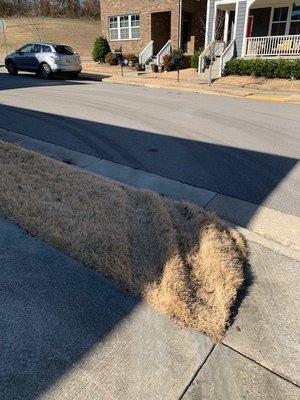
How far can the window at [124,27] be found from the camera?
2439 centimetres

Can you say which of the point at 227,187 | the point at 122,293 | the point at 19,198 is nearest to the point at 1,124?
the point at 19,198

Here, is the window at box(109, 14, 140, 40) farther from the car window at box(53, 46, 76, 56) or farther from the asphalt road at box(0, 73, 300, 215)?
the asphalt road at box(0, 73, 300, 215)

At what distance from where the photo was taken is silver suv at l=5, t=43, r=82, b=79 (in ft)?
58.7

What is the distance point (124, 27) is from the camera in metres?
25.0

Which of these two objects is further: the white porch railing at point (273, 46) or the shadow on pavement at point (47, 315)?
the white porch railing at point (273, 46)

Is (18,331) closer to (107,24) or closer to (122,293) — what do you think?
(122,293)

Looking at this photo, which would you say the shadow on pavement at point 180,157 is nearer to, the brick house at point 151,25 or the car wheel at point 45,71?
the car wheel at point 45,71

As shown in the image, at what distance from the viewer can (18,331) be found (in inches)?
101

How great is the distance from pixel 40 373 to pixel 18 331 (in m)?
0.43

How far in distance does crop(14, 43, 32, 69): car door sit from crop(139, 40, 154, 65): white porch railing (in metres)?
7.46

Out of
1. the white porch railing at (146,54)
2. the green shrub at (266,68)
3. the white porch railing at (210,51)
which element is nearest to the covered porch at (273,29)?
the green shrub at (266,68)

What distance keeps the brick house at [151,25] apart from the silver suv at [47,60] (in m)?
6.35

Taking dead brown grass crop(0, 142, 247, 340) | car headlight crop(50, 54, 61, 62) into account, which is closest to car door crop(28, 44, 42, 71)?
car headlight crop(50, 54, 61, 62)

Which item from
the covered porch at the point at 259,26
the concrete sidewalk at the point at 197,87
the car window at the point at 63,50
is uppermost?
the covered porch at the point at 259,26
